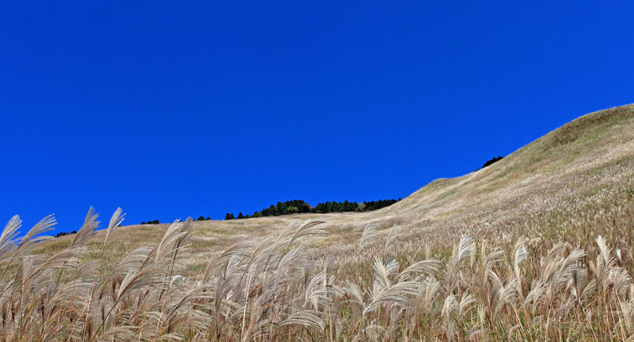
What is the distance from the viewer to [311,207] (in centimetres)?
9506

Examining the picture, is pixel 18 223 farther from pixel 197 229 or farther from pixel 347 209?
pixel 347 209

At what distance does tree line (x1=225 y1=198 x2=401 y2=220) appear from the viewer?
88438 mm

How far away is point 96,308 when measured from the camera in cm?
254

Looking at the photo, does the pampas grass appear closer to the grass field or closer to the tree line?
the grass field

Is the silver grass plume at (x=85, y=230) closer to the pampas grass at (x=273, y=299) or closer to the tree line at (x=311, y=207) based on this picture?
the pampas grass at (x=273, y=299)

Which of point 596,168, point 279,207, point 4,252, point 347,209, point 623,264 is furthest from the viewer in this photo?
point 347,209

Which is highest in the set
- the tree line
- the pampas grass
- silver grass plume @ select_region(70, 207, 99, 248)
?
the tree line

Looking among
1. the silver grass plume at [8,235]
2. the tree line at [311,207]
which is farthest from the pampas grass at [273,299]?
the tree line at [311,207]

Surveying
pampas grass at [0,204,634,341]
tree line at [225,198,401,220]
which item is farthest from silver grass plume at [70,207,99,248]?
tree line at [225,198,401,220]

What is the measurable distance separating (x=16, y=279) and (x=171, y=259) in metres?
1.69

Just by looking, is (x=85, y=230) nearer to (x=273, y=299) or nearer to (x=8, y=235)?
(x=8, y=235)

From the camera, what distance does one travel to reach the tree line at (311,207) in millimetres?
88438

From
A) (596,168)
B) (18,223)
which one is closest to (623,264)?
(18,223)

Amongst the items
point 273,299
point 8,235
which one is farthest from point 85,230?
point 273,299
